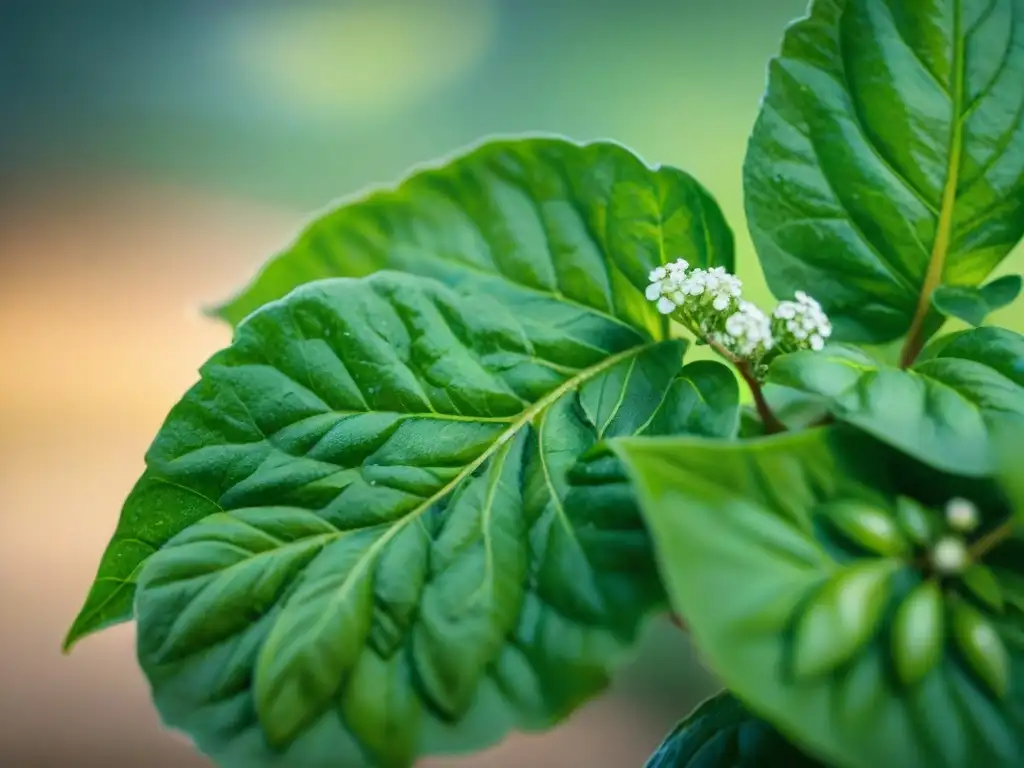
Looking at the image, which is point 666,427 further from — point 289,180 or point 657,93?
point 289,180

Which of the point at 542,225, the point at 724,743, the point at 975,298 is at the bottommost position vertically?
the point at 724,743

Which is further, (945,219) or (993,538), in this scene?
(945,219)

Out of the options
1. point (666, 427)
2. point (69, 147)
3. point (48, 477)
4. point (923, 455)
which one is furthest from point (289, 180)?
point (923, 455)

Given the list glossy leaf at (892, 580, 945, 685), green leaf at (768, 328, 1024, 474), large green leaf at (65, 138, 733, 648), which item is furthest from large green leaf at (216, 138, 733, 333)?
glossy leaf at (892, 580, 945, 685)

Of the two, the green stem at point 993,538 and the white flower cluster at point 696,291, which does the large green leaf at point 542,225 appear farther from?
the green stem at point 993,538

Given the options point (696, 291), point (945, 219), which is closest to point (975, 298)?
point (945, 219)

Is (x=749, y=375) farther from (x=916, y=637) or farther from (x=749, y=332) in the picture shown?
(x=916, y=637)

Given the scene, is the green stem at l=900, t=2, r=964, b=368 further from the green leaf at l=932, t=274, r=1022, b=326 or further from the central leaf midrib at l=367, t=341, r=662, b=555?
the central leaf midrib at l=367, t=341, r=662, b=555
